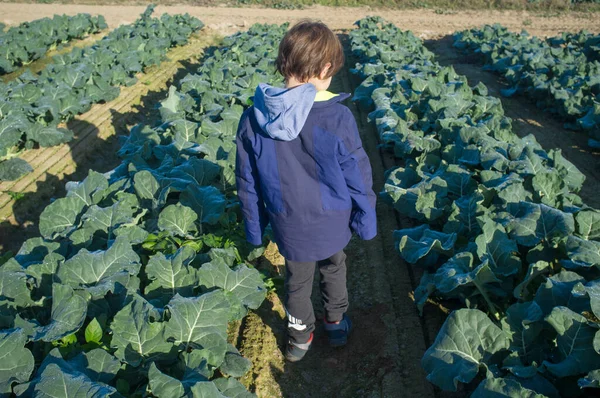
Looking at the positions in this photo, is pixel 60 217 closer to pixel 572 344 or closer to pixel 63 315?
pixel 63 315

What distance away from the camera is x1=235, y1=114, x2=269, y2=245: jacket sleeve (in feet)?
9.26

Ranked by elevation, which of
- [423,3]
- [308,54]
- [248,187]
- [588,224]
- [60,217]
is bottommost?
[423,3]

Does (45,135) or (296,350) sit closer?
(296,350)

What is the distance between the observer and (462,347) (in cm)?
279

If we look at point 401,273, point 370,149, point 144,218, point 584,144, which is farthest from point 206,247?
point 584,144

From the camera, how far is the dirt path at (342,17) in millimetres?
16703

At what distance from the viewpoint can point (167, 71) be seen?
10.5 meters

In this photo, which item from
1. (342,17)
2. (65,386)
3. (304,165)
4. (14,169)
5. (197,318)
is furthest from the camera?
(342,17)

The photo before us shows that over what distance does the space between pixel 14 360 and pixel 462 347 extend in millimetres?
2451

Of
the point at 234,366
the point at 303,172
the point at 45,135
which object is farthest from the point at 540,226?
the point at 45,135

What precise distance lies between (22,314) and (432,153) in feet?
13.4

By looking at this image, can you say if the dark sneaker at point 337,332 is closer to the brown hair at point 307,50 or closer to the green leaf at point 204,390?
the green leaf at point 204,390

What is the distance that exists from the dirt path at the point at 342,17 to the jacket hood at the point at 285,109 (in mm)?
14003

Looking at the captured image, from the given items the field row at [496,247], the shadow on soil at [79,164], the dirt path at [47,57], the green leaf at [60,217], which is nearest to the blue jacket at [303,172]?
the field row at [496,247]
